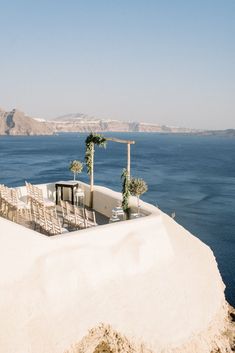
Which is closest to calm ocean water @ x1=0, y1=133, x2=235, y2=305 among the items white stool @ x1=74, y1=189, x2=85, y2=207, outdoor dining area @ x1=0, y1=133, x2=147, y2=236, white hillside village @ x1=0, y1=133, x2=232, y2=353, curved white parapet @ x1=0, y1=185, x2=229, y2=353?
white hillside village @ x1=0, y1=133, x2=232, y2=353

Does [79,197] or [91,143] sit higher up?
[91,143]

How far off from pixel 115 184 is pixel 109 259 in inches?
1999

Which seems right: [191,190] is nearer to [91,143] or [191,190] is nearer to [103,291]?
[91,143]

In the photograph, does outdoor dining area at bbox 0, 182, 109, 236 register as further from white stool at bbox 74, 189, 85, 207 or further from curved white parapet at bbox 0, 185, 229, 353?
white stool at bbox 74, 189, 85, 207

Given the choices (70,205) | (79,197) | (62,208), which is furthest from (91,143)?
(62,208)

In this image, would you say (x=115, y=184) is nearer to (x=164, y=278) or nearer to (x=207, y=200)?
(x=207, y=200)

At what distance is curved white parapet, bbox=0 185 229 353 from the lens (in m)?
10.2

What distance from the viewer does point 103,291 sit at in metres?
11.6

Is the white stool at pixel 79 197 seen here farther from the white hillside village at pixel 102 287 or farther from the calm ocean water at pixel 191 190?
the calm ocean water at pixel 191 190

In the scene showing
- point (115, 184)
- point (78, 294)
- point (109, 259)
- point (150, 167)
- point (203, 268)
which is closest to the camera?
point (78, 294)

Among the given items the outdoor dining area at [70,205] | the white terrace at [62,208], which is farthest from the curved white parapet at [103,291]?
the white terrace at [62,208]

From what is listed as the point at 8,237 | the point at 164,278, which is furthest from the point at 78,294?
the point at 164,278

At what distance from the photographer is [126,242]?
41.0 ft

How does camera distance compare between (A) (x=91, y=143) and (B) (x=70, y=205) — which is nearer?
(B) (x=70, y=205)
